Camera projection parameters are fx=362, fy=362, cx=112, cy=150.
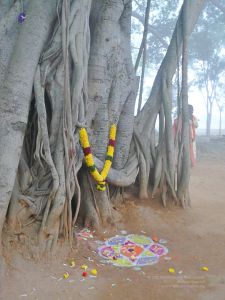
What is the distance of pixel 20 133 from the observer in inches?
111

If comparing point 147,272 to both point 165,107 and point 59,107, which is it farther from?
point 165,107

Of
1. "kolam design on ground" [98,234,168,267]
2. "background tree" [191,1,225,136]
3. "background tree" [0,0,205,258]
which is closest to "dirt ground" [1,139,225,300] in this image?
"kolam design on ground" [98,234,168,267]

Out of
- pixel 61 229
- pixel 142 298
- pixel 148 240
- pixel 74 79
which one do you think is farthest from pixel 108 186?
pixel 142 298

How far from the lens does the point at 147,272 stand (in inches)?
113

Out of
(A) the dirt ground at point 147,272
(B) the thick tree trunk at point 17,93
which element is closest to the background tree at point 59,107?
(B) the thick tree trunk at point 17,93

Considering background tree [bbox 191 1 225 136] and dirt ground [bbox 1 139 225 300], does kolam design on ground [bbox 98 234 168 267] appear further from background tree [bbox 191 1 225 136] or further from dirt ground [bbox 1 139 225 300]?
background tree [bbox 191 1 225 136]

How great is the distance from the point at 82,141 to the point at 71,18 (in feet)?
3.58

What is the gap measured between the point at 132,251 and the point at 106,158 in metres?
0.99

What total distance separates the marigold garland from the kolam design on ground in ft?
1.79

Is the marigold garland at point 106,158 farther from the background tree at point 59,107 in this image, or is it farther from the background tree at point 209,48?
the background tree at point 209,48

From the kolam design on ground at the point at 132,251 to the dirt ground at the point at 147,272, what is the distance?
9 centimetres

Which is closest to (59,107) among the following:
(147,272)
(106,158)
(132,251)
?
(106,158)

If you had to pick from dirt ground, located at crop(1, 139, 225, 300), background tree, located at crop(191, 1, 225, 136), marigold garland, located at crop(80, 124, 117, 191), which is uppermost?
background tree, located at crop(191, 1, 225, 136)

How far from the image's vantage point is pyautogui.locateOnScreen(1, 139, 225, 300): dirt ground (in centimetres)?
251
